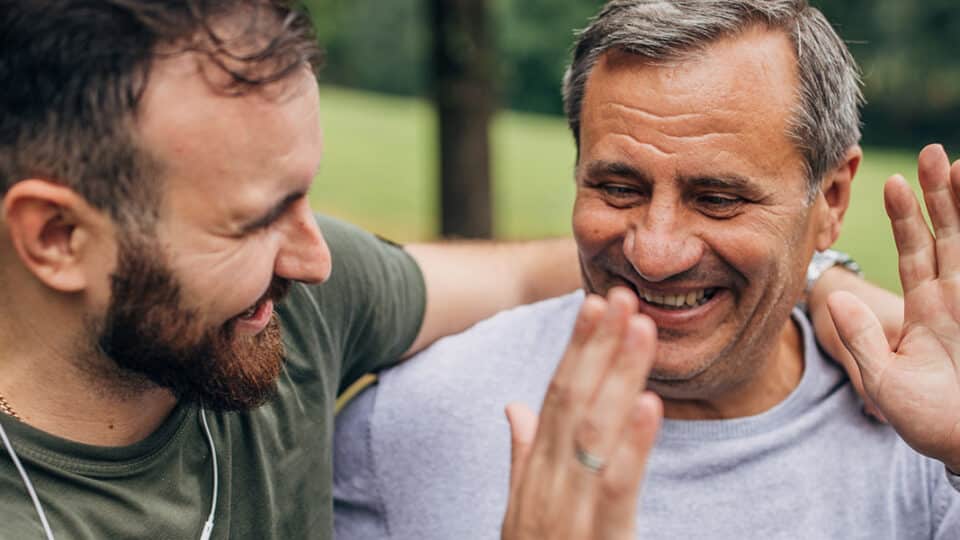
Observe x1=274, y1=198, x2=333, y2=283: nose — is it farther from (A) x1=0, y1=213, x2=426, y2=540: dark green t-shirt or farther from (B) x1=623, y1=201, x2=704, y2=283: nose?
(B) x1=623, y1=201, x2=704, y2=283: nose

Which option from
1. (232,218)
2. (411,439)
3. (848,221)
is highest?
(232,218)

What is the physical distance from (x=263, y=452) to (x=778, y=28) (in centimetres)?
148

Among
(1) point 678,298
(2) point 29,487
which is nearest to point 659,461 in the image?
(1) point 678,298

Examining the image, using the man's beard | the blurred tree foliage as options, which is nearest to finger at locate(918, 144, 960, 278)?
the man's beard

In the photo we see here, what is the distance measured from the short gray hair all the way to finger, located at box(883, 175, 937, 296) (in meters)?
0.24

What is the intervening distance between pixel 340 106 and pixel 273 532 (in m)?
21.6

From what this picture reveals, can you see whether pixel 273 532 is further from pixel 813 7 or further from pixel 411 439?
pixel 813 7

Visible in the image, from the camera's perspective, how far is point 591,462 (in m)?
1.79

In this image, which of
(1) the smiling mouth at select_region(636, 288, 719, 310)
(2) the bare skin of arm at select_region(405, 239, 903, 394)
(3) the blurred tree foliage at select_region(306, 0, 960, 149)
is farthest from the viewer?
(3) the blurred tree foliage at select_region(306, 0, 960, 149)

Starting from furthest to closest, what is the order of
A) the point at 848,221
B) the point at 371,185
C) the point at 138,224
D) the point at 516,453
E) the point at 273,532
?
1. the point at 371,185
2. the point at 848,221
3. the point at 273,532
4. the point at 138,224
5. the point at 516,453

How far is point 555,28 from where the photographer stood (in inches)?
1324

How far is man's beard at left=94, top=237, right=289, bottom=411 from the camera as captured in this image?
2.14m

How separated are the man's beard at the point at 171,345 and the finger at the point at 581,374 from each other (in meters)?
0.75

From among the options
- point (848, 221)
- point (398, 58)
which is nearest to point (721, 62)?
point (848, 221)
